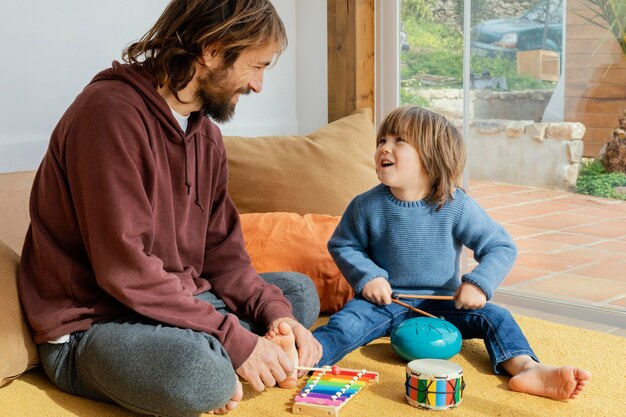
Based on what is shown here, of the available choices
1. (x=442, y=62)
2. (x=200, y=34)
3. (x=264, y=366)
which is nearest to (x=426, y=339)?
(x=264, y=366)

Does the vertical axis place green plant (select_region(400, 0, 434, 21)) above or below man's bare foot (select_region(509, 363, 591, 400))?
above

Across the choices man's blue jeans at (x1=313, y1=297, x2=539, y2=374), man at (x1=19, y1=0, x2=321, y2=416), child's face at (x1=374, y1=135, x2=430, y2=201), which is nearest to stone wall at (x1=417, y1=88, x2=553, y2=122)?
child's face at (x1=374, y1=135, x2=430, y2=201)

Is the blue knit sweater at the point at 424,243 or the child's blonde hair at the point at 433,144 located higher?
the child's blonde hair at the point at 433,144

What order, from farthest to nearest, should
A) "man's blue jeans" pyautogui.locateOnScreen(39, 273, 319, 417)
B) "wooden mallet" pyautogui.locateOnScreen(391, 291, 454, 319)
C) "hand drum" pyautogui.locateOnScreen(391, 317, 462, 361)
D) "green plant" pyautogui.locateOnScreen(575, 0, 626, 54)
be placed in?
"green plant" pyautogui.locateOnScreen(575, 0, 626, 54), "wooden mallet" pyautogui.locateOnScreen(391, 291, 454, 319), "hand drum" pyautogui.locateOnScreen(391, 317, 462, 361), "man's blue jeans" pyautogui.locateOnScreen(39, 273, 319, 417)

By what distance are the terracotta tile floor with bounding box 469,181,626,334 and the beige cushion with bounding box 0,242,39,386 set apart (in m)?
1.64

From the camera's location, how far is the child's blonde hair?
82.8 inches

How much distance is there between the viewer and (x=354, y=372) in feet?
6.01

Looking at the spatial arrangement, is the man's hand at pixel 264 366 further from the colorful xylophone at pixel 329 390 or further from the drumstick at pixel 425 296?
the drumstick at pixel 425 296

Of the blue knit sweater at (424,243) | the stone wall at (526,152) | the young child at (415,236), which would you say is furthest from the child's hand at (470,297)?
the stone wall at (526,152)

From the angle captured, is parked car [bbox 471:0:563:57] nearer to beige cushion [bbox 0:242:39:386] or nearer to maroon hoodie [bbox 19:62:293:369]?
maroon hoodie [bbox 19:62:293:369]

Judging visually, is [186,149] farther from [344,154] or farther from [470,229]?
[344,154]

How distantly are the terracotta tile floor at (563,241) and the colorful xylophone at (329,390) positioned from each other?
1.10 m

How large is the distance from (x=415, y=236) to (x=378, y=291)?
0.56 feet

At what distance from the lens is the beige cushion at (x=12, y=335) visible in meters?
1.70
